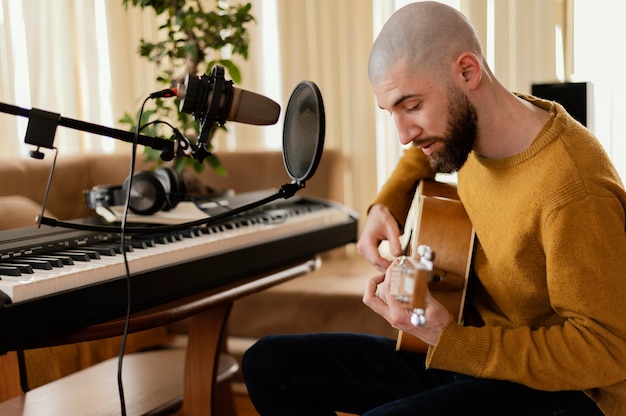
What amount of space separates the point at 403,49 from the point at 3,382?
130 centimetres

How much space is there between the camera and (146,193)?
6.68 ft

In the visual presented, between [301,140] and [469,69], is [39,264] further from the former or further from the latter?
[469,69]

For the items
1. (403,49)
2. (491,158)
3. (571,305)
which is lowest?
(571,305)

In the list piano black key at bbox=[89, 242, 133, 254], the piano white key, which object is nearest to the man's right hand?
the piano white key

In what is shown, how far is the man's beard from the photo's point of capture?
144 centimetres

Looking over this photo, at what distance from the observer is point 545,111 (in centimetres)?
150

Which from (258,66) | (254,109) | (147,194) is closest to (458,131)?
(254,109)

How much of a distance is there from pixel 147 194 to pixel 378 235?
639mm

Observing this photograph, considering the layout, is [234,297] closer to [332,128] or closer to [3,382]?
[3,382]

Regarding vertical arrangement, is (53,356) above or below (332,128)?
below

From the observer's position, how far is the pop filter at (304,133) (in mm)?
1412

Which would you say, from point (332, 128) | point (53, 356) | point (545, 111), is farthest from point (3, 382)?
point (332, 128)

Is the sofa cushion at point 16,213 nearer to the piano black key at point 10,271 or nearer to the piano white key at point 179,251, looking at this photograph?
the piano white key at point 179,251

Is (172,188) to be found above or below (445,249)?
above
